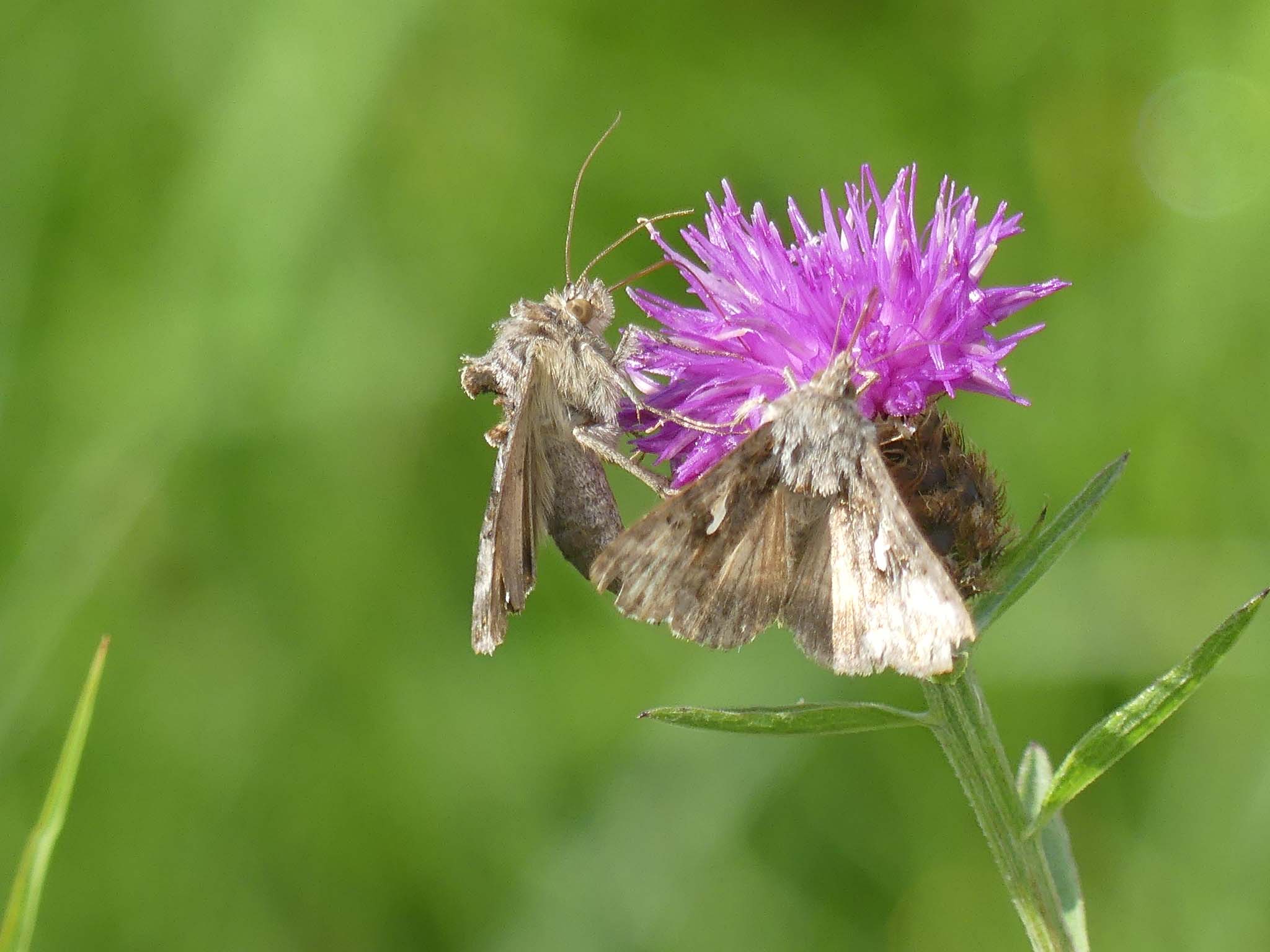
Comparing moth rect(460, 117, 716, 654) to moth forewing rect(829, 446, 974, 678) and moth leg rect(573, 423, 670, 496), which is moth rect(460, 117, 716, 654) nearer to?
moth leg rect(573, 423, 670, 496)

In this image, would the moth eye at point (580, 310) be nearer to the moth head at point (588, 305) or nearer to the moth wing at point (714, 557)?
the moth head at point (588, 305)

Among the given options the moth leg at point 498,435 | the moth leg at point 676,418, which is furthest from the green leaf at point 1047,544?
the moth leg at point 498,435

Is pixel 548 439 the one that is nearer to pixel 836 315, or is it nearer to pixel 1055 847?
pixel 836 315

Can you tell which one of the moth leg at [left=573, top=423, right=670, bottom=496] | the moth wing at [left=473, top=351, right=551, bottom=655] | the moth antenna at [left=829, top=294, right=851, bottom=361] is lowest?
the moth wing at [left=473, top=351, right=551, bottom=655]

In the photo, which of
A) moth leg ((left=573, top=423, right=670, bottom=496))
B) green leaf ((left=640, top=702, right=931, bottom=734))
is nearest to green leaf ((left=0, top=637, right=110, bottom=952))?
green leaf ((left=640, top=702, right=931, bottom=734))

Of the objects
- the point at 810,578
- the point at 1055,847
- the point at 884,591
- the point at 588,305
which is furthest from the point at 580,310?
the point at 1055,847

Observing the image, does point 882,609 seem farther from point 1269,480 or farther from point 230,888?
point 230,888
